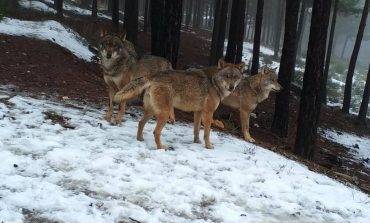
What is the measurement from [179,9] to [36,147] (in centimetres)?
683

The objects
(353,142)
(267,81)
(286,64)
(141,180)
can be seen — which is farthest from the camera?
(353,142)

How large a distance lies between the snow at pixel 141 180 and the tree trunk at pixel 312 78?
4.32 m

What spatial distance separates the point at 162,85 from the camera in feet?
26.9

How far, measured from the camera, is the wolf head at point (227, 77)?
908 centimetres

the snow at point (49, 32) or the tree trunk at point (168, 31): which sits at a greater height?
the tree trunk at point (168, 31)

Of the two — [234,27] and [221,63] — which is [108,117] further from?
[234,27]

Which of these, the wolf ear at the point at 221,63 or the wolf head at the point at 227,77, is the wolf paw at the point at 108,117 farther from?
the wolf ear at the point at 221,63

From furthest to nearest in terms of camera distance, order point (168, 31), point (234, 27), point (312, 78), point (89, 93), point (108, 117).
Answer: point (234, 27), point (312, 78), point (168, 31), point (89, 93), point (108, 117)

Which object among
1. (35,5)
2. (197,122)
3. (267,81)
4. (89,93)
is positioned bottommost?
(89,93)

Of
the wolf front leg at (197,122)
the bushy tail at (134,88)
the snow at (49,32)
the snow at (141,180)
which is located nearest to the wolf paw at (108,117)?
the snow at (141,180)

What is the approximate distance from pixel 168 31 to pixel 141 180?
7055mm

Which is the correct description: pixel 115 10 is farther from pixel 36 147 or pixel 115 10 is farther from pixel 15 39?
pixel 36 147

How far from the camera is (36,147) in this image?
23.8ft

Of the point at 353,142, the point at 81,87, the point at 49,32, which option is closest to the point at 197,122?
the point at 81,87
